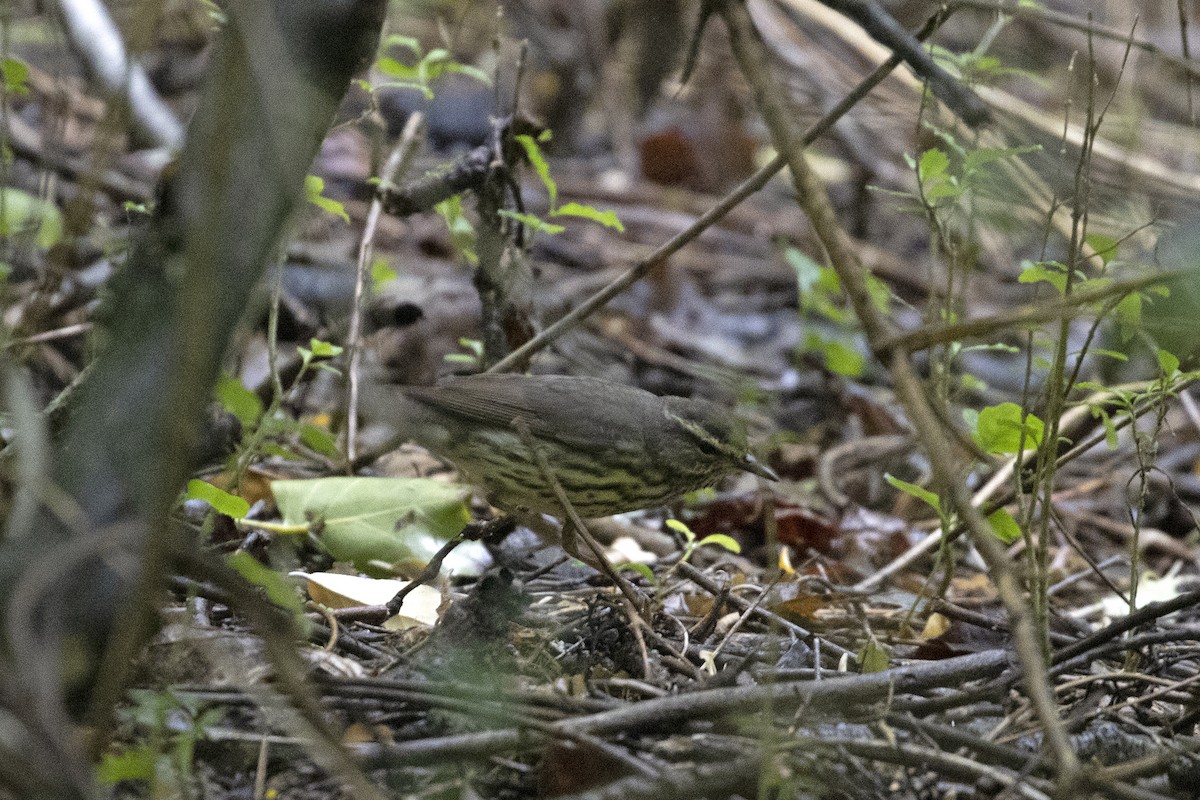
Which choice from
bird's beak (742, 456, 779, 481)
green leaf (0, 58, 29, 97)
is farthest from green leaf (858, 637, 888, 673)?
green leaf (0, 58, 29, 97)

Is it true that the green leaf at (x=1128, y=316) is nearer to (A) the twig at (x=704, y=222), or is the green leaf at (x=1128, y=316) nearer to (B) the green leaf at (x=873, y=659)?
(A) the twig at (x=704, y=222)

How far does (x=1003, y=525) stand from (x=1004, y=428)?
35 centimetres

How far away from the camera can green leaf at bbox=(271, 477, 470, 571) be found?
4.40 metres

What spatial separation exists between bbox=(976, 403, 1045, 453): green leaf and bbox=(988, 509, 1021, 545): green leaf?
22cm

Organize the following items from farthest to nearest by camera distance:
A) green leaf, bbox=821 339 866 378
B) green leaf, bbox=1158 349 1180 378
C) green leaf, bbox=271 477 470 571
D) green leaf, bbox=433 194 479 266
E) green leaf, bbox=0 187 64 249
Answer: green leaf, bbox=821 339 866 378 < green leaf, bbox=0 187 64 249 < green leaf, bbox=433 194 479 266 < green leaf, bbox=271 477 470 571 < green leaf, bbox=1158 349 1180 378

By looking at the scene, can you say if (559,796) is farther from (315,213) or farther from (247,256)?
(315,213)

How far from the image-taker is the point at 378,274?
18.7 feet

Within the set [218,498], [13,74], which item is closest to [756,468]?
[218,498]

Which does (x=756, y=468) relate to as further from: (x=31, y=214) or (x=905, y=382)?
(x=31, y=214)

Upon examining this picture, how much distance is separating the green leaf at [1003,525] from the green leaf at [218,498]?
2218 millimetres

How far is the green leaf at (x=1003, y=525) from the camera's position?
3.69 m

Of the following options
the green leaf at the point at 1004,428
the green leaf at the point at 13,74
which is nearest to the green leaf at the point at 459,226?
the green leaf at the point at 13,74

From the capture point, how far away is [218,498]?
10.7 ft

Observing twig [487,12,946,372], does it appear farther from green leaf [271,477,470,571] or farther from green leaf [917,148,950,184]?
green leaf [271,477,470,571]
